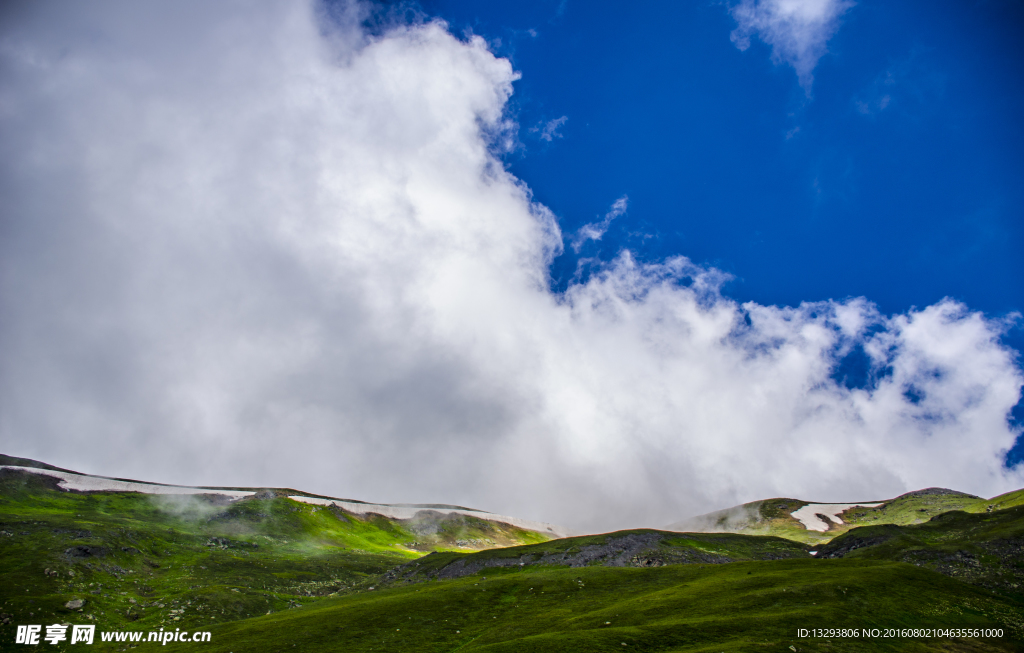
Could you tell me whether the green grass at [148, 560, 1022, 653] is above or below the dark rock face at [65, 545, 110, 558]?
below

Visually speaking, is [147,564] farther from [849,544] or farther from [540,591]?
[849,544]

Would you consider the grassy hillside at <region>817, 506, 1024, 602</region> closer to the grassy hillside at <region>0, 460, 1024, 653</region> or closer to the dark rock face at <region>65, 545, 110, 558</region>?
the grassy hillside at <region>0, 460, 1024, 653</region>

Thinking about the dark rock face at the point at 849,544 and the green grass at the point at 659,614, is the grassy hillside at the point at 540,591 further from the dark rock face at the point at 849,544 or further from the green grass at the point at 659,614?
the dark rock face at the point at 849,544

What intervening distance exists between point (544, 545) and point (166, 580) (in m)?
89.4

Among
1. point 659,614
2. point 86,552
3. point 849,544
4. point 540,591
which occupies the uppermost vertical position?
point 86,552

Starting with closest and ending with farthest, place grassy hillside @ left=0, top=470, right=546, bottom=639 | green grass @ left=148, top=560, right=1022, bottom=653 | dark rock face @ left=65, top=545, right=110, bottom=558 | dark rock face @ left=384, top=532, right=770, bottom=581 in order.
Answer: green grass @ left=148, top=560, right=1022, bottom=653
grassy hillside @ left=0, top=470, right=546, bottom=639
dark rock face @ left=65, top=545, right=110, bottom=558
dark rock face @ left=384, top=532, right=770, bottom=581

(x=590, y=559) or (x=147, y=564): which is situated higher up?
(x=147, y=564)

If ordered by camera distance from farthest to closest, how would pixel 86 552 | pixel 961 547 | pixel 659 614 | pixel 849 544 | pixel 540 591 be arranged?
pixel 849 544, pixel 86 552, pixel 961 547, pixel 540 591, pixel 659 614

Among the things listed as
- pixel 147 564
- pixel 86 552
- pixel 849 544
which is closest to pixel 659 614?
pixel 849 544

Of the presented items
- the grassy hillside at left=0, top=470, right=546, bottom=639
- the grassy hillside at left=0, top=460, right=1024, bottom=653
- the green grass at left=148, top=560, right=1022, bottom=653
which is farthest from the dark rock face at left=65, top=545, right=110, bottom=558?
the green grass at left=148, top=560, right=1022, bottom=653

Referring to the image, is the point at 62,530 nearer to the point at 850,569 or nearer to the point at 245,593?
the point at 245,593

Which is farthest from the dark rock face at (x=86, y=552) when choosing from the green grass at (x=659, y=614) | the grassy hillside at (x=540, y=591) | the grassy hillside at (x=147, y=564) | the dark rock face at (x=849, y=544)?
the dark rock face at (x=849, y=544)

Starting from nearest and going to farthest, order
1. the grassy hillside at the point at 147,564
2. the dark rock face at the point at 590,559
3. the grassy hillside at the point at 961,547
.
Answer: the grassy hillside at the point at 961,547 < the grassy hillside at the point at 147,564 < the dark rock face at the point at 590,559

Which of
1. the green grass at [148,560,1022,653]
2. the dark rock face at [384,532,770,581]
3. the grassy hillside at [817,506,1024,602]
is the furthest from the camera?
the dark rock face at [384,532,770,581]
